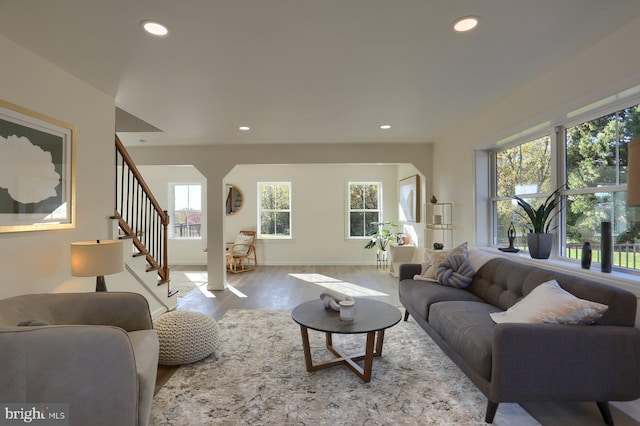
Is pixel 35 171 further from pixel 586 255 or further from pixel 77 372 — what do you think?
pixel 586 255

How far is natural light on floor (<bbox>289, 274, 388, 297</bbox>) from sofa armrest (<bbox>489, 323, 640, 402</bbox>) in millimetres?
3128

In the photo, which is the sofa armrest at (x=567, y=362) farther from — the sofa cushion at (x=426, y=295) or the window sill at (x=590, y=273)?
the sofa cushion at (x=426, y=295)

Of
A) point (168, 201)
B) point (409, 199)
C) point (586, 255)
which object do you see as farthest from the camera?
A: point (168, 201)

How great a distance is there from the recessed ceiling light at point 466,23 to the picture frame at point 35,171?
9.66 ft

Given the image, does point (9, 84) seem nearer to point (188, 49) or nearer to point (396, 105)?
point (188, 49)

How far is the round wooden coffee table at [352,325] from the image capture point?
231cm

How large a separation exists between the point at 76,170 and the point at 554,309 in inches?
147

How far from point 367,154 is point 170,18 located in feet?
12.9

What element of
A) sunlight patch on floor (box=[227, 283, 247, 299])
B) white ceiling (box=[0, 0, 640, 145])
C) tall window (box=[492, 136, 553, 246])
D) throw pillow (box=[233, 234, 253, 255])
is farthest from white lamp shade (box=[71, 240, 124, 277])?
throw pillow (box=[233, 234, 253, 255])

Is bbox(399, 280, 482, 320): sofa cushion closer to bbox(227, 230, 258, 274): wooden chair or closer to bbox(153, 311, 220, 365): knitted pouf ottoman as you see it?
bbox(153, 311, 220, 365): knitted pouf ottoman

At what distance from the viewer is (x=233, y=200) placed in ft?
25.1

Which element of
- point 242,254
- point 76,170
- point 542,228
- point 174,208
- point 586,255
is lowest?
point 242,254

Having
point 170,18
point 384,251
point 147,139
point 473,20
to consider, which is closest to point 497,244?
point 473,20

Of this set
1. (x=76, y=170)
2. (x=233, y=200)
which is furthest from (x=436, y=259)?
(x=233, y=200)
